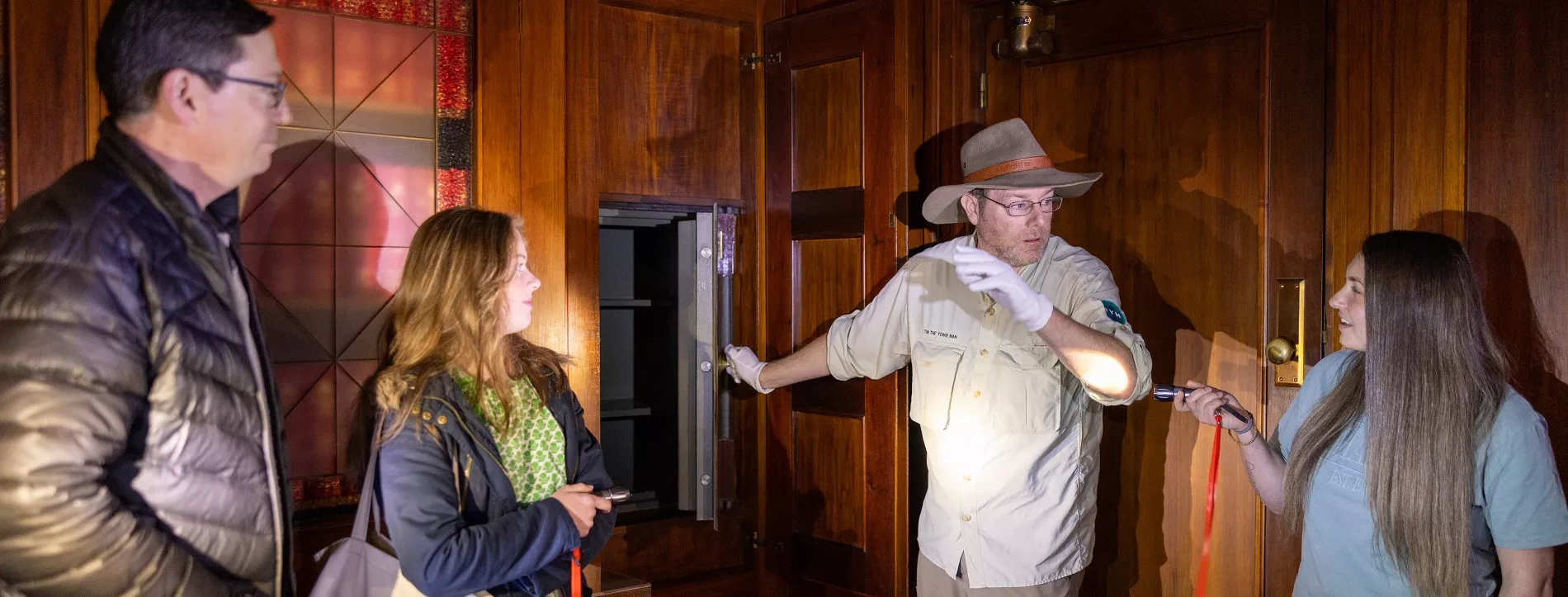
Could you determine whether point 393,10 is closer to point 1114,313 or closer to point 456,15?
point 456,15

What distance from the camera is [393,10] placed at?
3104mm

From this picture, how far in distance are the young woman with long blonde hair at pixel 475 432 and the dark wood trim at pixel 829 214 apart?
5.01 ft

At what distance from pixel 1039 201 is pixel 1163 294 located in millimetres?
589

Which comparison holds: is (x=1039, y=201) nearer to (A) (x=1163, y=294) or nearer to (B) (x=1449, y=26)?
(A) (x=1163, y=294)

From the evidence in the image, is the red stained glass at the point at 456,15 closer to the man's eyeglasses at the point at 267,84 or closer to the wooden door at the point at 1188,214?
the wooden door at the point at 1188,214

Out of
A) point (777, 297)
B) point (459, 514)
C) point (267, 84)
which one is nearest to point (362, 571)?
point (459, 514)

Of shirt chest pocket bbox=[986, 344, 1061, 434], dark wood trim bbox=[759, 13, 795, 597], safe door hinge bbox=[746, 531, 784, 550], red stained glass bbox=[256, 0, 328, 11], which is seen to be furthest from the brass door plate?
red stained glass bbox=[256, 0, 328, 11]

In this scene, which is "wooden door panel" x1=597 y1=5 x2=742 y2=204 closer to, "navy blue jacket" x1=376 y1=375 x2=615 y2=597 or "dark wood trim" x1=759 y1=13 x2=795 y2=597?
"dark wood trim" x1=759 y1=13 x2=795 y2=597

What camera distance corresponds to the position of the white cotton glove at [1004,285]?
2.31 metres

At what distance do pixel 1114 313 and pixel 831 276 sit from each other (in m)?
1.15

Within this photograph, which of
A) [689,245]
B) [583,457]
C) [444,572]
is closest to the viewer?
[444,572]

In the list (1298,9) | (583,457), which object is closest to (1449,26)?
(1298,9)

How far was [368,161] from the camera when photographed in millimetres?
3070

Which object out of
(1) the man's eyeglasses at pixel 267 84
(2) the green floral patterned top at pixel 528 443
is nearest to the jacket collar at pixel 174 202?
(1) the man's eyeglasses at pixel 267 84
